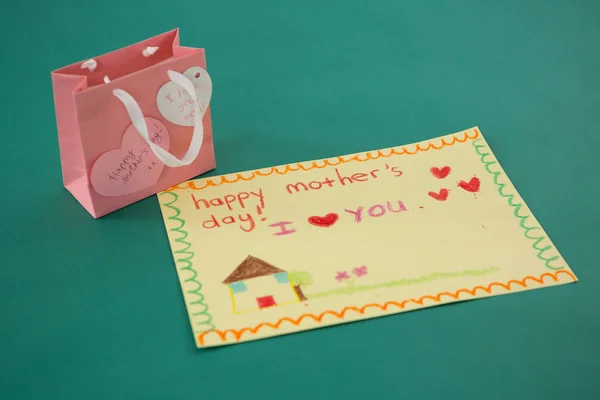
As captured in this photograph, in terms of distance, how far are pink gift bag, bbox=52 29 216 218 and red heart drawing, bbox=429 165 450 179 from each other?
346 millimetres

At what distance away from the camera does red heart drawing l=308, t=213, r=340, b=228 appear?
1.17 m

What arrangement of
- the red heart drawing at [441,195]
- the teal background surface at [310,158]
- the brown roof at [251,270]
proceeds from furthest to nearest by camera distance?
the red heart drawing at [441,195]
the brown roof at [251,270]
the teal background surface at [310,158]

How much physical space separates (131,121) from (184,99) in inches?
3.6

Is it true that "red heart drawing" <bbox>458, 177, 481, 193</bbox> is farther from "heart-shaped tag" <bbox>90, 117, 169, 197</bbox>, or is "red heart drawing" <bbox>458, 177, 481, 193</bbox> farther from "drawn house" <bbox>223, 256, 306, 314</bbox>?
"heart-shaped tag" <bbox>90, 117, 169, 197</bbox>

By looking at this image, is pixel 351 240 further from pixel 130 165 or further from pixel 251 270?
pixel 130 165

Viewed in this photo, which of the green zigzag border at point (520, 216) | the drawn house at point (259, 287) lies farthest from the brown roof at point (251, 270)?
the green zigzag border at point (520, 216)

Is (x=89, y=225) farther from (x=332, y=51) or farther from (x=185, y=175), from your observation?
(x=332, y=51)

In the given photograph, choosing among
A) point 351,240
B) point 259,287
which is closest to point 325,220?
point 351,240

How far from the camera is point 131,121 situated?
1.12m

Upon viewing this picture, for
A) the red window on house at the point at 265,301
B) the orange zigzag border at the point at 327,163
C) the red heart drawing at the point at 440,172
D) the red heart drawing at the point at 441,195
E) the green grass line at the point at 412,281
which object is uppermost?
the orange zigzag border at the point at 327,163

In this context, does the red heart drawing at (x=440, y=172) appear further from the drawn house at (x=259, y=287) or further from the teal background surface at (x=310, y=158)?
the drawn house at (x=259, y=287)

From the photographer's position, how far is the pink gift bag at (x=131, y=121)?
1.09 meters

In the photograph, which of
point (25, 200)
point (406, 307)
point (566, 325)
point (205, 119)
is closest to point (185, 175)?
point (205, 119)

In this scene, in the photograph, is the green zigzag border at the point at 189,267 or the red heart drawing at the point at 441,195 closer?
the green zigzag border at the point at 189,267
